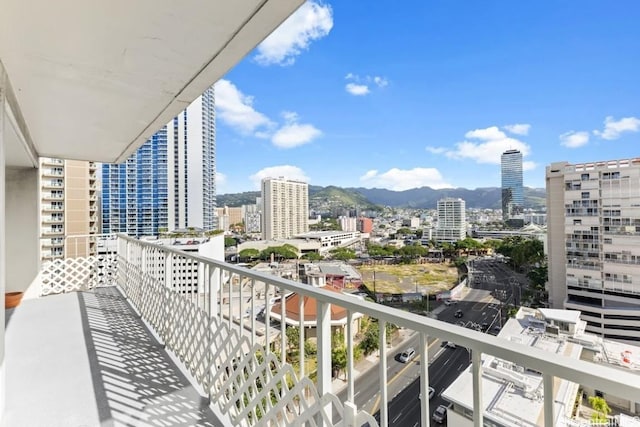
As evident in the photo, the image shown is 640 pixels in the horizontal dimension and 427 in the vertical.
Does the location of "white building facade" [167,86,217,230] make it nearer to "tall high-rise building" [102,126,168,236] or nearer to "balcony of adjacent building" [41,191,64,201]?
"tall high-rise building" [102,126,168,236]

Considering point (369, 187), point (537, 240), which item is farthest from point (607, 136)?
point (369, 187)

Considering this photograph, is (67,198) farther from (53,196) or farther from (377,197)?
(377,197)

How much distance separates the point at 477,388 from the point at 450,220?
3880 cm

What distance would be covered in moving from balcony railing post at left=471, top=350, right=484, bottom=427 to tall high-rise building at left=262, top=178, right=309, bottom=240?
128 ft

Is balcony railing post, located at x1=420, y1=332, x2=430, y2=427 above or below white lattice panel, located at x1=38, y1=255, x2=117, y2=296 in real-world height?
above

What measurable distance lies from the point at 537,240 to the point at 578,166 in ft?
24.1

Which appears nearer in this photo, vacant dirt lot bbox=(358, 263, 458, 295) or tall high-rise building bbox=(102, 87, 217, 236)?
vacant dirt lot bbox=(358, 263, 458, 295)

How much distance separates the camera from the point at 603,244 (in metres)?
12.4

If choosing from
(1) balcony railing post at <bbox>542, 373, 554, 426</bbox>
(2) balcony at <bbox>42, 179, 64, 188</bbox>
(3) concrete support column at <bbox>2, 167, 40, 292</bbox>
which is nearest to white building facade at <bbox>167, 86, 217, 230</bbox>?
(2) balcony at <bbox>42, 179, 64, 188</bbox>

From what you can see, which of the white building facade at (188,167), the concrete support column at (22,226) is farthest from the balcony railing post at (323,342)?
the white building facade at (188,167)

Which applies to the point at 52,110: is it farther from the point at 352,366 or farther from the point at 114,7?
the point at 352,366

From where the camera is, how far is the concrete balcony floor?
159cm

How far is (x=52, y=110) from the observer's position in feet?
7.64

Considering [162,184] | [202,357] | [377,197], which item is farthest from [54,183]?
[377,197]
